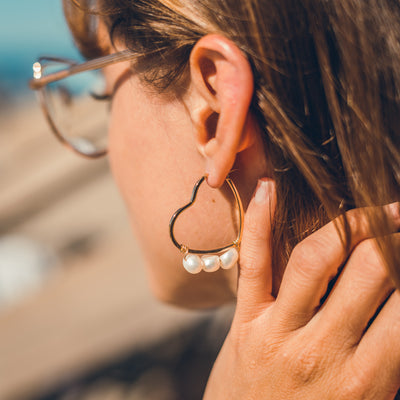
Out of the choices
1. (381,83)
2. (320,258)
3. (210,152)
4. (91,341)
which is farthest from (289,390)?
(91,341)

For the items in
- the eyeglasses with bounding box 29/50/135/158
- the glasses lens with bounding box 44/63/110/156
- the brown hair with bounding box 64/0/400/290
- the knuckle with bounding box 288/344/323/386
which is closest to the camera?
the brown hair with bounding box 64/0/400/290

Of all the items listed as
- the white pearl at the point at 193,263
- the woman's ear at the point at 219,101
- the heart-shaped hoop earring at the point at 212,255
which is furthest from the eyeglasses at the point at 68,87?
the white pearl at the point at 193,263

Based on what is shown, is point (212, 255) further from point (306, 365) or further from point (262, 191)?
point (306, 365)

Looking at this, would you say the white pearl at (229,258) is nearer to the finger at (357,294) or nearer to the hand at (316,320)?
the hand at (316,320)

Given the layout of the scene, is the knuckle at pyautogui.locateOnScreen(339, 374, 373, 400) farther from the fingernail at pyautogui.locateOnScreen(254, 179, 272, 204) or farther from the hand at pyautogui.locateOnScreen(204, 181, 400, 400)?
the fingernail at pyautogui.locateOnScreen(254, 179, 272, 204)

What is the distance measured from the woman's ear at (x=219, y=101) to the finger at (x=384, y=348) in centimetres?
43

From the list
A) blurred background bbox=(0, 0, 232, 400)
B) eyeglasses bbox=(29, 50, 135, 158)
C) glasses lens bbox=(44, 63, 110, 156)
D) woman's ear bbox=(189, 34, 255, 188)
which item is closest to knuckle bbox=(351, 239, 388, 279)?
woman's ear bbox=(189, 34, 255, 188)

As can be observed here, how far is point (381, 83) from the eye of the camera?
2.89 feet

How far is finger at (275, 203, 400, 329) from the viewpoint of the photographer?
35.4 inches

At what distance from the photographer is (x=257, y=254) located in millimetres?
1023

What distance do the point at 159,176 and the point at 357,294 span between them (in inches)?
21.3

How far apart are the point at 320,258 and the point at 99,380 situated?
218 cm

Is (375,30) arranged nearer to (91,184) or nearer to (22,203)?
(91,184)

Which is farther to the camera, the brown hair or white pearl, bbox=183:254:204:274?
white pearl, bbox=183:254:204:274
